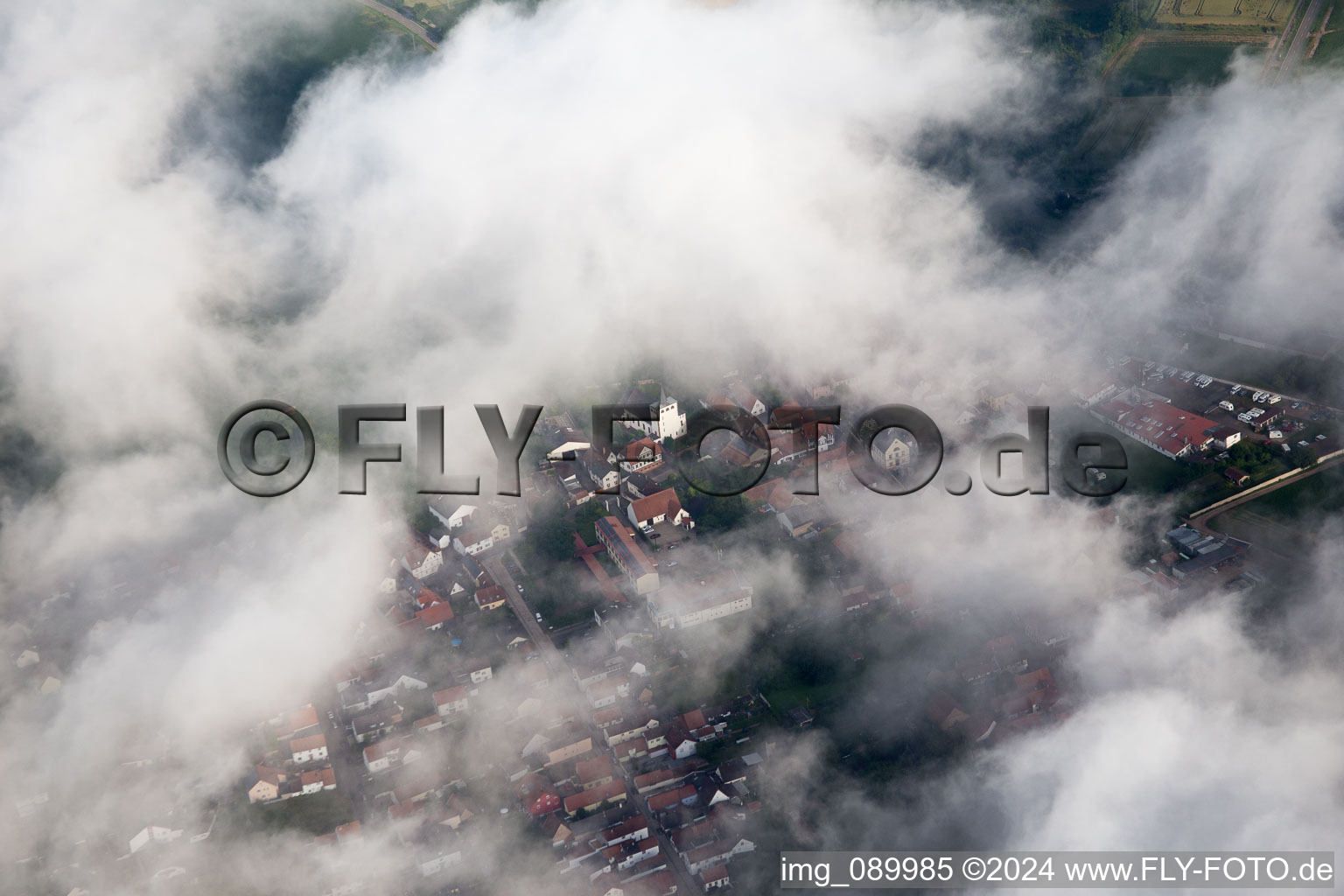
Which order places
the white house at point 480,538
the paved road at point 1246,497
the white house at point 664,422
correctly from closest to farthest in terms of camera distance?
the paved road at point 1246,497 < the white house at point 480,538 < the white house at point 664,422

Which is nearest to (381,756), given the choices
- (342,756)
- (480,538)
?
(342,756)

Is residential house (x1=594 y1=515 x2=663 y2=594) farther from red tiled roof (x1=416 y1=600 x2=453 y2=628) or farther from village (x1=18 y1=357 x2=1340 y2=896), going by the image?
red tiled roof (x1=416 y1=600 x2=453 y2=628)

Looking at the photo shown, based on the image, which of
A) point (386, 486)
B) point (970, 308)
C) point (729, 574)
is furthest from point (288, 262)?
point (970, 308)

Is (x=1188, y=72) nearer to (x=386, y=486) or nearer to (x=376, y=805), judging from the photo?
(x=386, y=486)

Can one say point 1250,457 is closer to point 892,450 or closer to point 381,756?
point 892,450

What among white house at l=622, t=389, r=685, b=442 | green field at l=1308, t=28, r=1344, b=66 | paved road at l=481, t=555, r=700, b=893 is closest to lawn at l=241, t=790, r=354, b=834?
paved road at l=481, t=555, r=700, b=893

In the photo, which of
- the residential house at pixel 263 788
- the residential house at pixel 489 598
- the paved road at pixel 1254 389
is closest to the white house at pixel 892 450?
the paved road at pixel 1254 389

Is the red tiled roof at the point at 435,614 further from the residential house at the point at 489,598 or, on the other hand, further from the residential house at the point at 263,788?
the residential house at the point at 263,788
